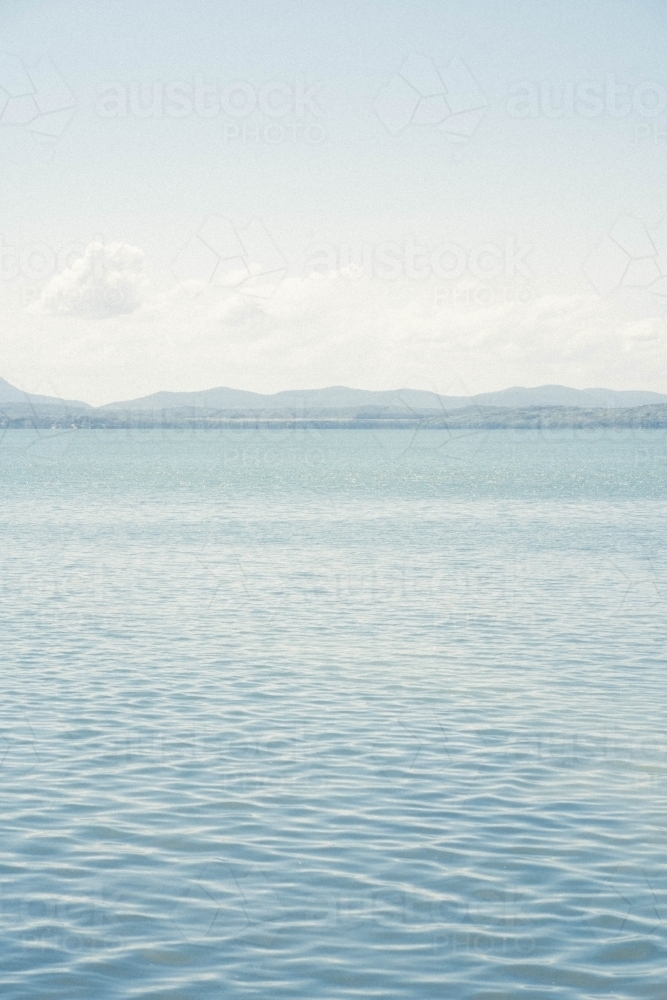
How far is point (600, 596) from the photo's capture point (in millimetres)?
39781

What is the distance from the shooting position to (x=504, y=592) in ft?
134

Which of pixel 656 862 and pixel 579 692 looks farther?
pixel 579 692

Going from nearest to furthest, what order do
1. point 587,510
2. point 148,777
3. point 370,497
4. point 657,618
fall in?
1. point 148,777
2. point 657,618
3. point 587,510
4. point 370,497

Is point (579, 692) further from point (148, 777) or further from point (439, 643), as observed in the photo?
point (148, 777)

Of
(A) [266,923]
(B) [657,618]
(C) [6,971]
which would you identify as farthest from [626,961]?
(B) [657,618]

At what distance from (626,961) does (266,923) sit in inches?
145

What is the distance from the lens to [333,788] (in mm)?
17750

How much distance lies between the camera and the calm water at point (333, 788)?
12.3 m

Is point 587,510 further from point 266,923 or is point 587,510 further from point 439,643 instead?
point 266,923

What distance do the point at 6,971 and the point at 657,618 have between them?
25.8m

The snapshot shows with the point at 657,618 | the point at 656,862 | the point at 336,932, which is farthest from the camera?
the point at 657,618

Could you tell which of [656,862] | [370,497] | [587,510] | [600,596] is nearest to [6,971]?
[656,862]

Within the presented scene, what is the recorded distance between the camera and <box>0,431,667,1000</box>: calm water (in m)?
12.3

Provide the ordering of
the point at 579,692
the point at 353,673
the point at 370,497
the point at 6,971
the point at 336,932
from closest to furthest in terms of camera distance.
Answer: the point at 6,971
the point at 336,932
the point at 579,692
the point at 353,673
the point at 370,497
